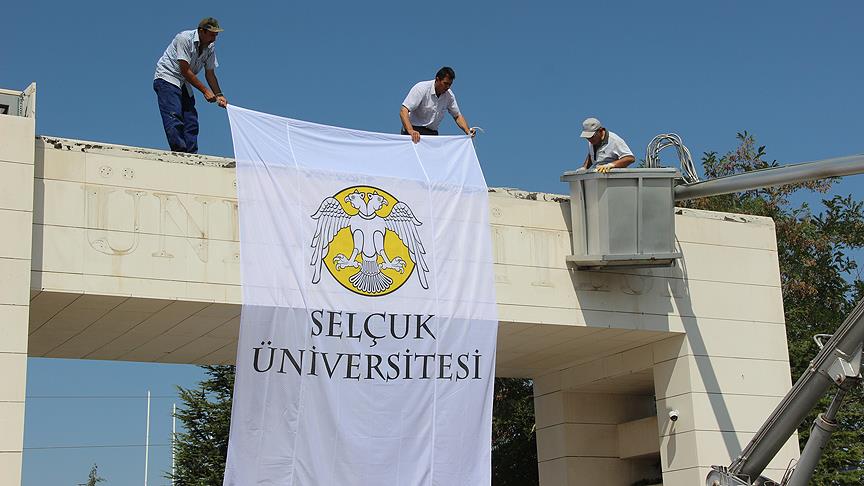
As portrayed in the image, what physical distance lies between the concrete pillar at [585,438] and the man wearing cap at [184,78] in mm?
7860

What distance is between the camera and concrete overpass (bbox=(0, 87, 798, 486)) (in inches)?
516

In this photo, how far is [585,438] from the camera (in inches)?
769

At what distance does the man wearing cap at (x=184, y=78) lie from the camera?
1495 cm

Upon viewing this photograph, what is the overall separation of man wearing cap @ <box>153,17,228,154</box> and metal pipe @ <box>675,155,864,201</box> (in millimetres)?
6498

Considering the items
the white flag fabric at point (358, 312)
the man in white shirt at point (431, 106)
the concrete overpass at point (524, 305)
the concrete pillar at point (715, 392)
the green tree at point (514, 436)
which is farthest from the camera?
the green tree at point (514, 436)

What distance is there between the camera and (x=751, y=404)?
17219 mm

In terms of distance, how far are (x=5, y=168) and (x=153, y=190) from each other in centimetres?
173

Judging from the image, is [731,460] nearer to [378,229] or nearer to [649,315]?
[649,315]

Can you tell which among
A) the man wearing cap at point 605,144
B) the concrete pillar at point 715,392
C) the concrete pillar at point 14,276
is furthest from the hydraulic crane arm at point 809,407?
the concrete pillar at point 14,276

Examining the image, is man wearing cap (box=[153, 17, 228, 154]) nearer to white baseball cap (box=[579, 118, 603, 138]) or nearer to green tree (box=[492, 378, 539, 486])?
white baseball cap (box=[579, 118, 603, 138])

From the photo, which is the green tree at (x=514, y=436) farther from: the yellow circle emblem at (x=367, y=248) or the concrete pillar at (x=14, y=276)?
the concrete pillar at (x=14, y=276)

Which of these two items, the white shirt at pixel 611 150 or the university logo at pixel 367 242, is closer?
the university logo at pixel 367 242

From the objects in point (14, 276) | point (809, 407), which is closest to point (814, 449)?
point (809, 407)

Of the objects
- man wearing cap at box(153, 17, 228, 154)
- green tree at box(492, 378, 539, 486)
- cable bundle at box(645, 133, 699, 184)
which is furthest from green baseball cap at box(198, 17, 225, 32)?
green tree at box(492, 378, 539, 486)
